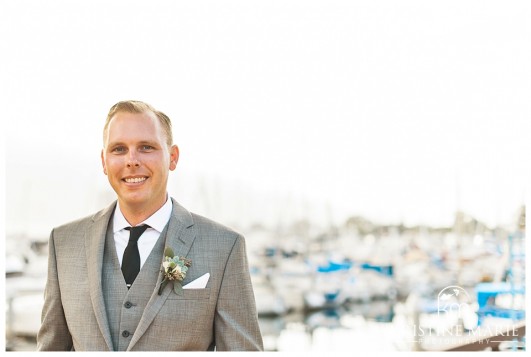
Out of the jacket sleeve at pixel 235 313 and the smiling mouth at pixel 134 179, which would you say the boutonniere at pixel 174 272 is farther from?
the smiling mouth at pixel 134 179

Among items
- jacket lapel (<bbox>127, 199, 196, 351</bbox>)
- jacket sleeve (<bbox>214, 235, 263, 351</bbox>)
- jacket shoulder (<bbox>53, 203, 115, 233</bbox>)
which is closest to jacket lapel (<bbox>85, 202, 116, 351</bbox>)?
jacket shoulder (<bbox>53, 203, 115, 233</bbox>)

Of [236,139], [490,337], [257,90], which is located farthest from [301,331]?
[490,337]

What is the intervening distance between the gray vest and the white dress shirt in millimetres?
24

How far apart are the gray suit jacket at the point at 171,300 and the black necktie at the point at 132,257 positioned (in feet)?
0.26

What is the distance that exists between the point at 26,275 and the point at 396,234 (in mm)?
10092

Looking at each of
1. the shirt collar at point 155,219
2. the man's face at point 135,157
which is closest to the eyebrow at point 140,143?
the man's face at point 135,157

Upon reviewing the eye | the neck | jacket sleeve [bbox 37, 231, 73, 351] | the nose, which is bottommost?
jacket sleeve [bbox 37, 231, 73, 351]

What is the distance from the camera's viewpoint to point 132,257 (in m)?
2.11

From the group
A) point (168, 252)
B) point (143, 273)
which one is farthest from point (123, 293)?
point (168, 252)

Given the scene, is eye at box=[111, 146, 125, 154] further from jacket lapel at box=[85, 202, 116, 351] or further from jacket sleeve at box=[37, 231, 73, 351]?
jacket sleeve at box=[37, 231, 73, 351]

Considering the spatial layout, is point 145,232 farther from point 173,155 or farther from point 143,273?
point 173,155

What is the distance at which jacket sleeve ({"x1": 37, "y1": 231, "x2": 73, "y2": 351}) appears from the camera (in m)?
2.07

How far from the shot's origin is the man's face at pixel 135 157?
203 cm

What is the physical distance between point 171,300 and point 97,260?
10.6 inches
